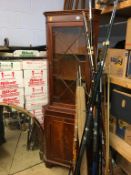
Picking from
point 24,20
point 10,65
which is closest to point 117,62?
point 10,65

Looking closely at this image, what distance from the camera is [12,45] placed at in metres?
2.36

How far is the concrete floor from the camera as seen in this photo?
2.00 m

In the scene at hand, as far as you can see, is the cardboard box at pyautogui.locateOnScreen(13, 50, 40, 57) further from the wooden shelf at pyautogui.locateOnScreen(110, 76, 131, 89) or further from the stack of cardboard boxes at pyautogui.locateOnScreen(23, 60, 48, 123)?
the wooden shelf at pyautogui.locateOnScreen(110, 76, 131, 89)

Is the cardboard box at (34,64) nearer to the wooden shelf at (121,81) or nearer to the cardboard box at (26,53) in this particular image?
the cardboard box at (26,53)

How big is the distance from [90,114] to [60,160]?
2.28 ft

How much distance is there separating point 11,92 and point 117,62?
1.02m

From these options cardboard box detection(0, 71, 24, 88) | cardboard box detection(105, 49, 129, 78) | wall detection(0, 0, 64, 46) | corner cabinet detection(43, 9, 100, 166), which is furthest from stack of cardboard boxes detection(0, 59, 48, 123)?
cardboard box detection(105, 49, 129, 78)

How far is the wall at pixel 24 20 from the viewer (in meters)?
2.29

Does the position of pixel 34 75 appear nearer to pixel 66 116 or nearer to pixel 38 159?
pixel 66 116

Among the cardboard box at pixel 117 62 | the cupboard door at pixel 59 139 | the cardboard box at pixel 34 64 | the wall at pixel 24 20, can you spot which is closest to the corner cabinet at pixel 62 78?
→ the cupboard door at pixel 59 139

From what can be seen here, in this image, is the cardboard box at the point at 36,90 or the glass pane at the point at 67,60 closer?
the glass pane at the point at 67,60

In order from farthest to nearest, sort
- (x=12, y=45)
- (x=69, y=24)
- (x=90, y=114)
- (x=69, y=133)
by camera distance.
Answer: (x=12, y=45), (x=69, y=133), (x=69, y=24), (x=90, y=114)

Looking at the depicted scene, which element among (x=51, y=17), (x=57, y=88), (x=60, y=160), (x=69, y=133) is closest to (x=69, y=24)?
(x=51, y=17)

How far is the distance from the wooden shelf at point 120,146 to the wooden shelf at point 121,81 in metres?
0.45
